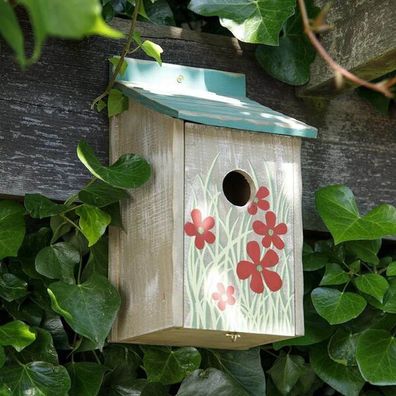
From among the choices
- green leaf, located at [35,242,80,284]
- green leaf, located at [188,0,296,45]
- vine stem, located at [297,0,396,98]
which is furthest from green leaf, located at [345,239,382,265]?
vine stem, located at [297,0,396,98]

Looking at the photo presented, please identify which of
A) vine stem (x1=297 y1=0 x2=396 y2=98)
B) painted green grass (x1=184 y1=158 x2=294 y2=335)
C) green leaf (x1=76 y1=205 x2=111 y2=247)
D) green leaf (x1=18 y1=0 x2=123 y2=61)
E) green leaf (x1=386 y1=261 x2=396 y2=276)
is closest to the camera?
green leaf (x1=18 y1=0 x2=123 y2=61)

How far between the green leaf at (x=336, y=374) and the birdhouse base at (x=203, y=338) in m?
0.20

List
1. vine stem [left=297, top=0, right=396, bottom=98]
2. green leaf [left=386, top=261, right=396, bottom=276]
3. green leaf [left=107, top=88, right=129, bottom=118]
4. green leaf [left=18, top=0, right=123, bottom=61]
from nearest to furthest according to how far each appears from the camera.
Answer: green leaf [left=18, top=0, right=123, bottom=61] → vine stem [left=297, top=0, right=396, bottom=98] → green leaf [left=107, top=88, right=129, bottom=118] → green leaf [left=386, top=261, right=396, bottom=276]

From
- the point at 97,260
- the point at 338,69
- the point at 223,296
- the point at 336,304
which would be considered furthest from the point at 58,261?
the point at 338,69

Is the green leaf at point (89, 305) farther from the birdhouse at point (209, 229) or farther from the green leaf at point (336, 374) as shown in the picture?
the green leaf at point (336, 374)

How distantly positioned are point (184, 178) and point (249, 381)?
1.40ft

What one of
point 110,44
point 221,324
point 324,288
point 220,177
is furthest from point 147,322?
point 110,44

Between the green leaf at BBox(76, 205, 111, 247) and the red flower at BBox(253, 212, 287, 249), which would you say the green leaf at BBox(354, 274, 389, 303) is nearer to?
the red flower at BBox(253, 212, 287, 249)

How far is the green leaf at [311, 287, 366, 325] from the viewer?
144 centimetres

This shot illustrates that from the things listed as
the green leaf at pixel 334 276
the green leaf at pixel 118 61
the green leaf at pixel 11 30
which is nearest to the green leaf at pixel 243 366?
the green leaf at pixel 334 276

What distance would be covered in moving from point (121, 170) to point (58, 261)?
0.18 m

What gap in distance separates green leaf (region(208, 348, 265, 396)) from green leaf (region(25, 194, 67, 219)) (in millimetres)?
366

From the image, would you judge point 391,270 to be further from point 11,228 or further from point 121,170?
point 11,228

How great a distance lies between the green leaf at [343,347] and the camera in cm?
154
